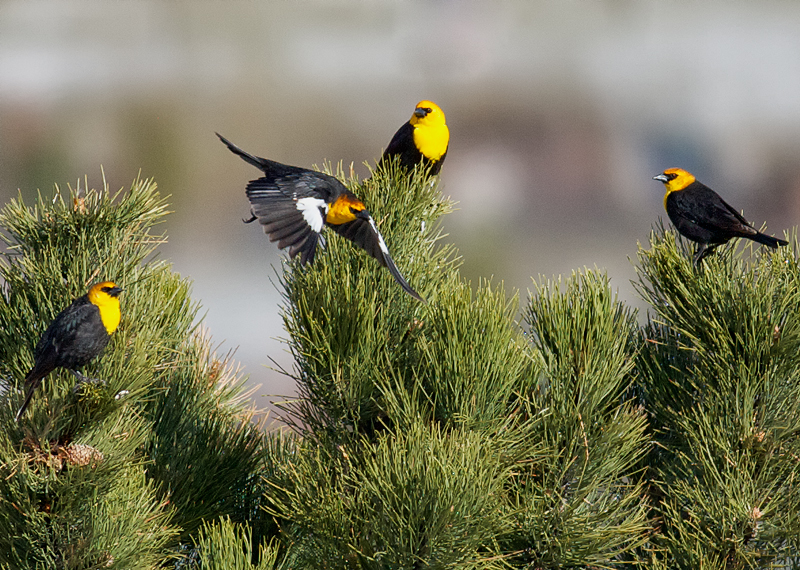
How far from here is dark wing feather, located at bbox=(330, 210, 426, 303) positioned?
3.63ft

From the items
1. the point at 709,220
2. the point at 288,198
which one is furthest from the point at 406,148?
the point at 709,220

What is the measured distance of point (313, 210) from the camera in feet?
3.77

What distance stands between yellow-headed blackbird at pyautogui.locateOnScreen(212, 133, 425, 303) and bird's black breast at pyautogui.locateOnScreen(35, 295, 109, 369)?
0.85 feet

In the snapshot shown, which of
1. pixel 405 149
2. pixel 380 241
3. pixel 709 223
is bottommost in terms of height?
pixel 380 241

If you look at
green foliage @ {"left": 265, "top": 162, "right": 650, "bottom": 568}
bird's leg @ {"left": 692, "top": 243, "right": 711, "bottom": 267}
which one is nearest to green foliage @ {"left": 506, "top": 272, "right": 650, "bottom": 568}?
green foliage @ {"left": 265, "top": 162, "right": 650, "bottom": 568}

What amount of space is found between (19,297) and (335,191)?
47cm

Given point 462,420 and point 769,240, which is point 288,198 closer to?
point 462,420

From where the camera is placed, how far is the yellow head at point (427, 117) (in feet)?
5.19

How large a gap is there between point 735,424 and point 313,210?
2.12ft

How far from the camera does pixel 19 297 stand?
1.14 metres

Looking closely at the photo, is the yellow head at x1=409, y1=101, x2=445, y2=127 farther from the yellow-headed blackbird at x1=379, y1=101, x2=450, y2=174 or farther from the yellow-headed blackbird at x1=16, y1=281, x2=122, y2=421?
the yellow-headed blackbird at x1=16, y1=281, x2=122, y2=421

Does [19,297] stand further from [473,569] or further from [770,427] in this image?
[770,427]

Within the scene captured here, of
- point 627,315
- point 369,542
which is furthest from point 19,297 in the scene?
point 627,315

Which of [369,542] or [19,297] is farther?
[19,297]
